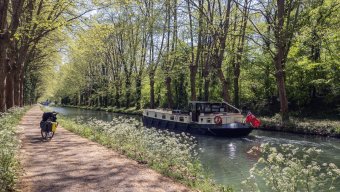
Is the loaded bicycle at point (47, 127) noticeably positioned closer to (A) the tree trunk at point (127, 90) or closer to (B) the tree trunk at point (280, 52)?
(B) the tree trunk at point (280, 52)

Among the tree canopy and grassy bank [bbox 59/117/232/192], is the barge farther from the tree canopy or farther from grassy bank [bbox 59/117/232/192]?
grassy bank [bbox 59/117/232/192]

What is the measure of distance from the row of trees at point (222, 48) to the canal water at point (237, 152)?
6178 mm

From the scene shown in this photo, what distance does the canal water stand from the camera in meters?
11.9

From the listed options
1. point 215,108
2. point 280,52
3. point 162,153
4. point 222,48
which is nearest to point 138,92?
point 222,48

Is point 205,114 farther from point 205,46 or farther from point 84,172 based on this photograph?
point 84,172

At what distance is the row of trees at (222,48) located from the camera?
2553 cm

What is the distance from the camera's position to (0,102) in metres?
17.1

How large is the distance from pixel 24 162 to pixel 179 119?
18.4 m

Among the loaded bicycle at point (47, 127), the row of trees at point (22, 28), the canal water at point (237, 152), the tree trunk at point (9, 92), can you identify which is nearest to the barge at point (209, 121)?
the canal water at point (237, 152)

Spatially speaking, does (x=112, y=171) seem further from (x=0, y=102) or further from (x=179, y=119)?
(x=179, y=119)

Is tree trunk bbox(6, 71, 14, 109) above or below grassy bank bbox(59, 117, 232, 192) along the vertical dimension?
above

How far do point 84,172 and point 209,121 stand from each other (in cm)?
1666

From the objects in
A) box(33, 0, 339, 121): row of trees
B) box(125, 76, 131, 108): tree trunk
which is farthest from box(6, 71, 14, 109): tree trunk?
box(125, 76, 131, 108): tree trunk

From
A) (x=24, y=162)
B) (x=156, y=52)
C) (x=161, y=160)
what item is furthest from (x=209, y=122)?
(x=156, y=52)
